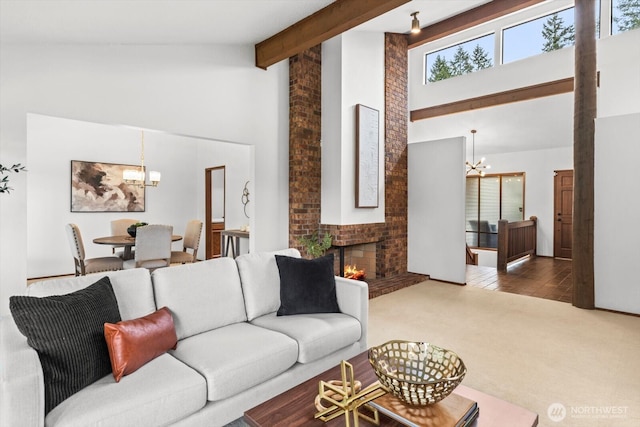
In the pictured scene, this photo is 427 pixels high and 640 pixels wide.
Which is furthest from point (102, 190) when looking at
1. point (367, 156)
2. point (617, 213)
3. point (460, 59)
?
point (617, 213)

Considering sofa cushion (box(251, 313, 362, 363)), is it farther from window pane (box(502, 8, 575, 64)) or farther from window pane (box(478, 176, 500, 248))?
window pane (box(478, 176, 500, 248))

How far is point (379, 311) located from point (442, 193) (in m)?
2.31

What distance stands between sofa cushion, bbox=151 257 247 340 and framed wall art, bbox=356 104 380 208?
2638mm

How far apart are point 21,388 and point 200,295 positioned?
106 cm

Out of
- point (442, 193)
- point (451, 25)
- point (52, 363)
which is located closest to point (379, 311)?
point (442, 193)

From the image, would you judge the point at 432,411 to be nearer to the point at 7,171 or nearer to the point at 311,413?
the point at 311,413

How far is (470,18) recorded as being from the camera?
5.20 meters

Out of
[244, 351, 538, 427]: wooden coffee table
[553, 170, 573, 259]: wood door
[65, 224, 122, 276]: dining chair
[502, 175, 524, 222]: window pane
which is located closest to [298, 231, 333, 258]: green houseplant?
[65, 224, 122, 276]: dining chair

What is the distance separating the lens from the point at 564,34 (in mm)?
5449

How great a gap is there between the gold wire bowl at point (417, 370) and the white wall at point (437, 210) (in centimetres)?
395

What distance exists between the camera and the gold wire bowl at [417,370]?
1.30 meters

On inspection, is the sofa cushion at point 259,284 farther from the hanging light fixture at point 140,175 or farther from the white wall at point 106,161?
the hanging light fixture at point 140,175

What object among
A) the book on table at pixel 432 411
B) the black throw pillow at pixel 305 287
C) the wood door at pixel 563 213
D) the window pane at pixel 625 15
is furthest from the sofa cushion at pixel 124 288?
the wood door at pixel 563 213

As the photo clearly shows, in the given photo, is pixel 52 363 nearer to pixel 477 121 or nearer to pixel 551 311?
pixel 551 311
